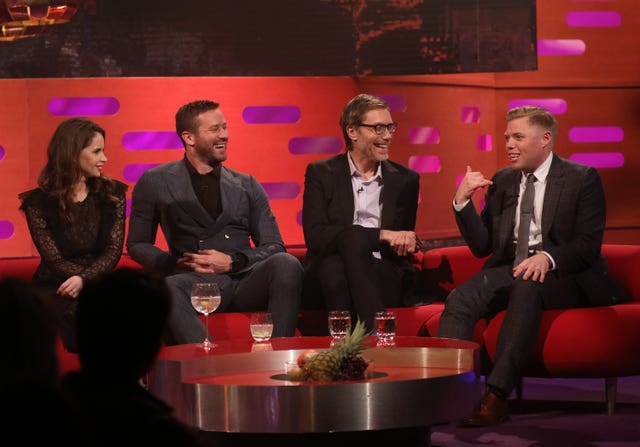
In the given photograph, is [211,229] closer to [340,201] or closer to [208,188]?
[208,188]

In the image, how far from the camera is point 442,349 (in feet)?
12.4

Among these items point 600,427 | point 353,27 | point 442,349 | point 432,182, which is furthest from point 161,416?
point 432,182

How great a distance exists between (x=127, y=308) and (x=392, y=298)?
3605mm

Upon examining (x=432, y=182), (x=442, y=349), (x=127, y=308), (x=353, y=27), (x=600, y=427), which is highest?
(x=353, y=27)

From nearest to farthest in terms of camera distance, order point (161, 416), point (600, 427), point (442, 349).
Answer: point (161, 416), point (442, 349), point (600, 427)

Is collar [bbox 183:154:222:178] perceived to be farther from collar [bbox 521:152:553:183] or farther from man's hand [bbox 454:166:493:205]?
collar [bbox 521:152:553:183]

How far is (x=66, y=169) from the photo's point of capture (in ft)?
16.5

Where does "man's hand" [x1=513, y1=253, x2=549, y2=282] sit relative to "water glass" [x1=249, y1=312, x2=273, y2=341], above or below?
above

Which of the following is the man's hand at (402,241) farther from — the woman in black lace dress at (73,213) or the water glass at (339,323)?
the woman in black lace dress at (73,213)

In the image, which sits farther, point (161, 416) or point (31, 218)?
point (31, 218)

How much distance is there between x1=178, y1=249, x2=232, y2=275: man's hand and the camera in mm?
5027

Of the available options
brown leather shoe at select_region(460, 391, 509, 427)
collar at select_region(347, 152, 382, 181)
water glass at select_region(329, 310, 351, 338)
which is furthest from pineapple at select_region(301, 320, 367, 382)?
collar at select_region(347, 152, 382, 181)

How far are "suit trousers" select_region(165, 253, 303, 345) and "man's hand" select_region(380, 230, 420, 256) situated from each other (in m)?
0.43

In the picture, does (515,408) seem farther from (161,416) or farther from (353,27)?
(161,416)
